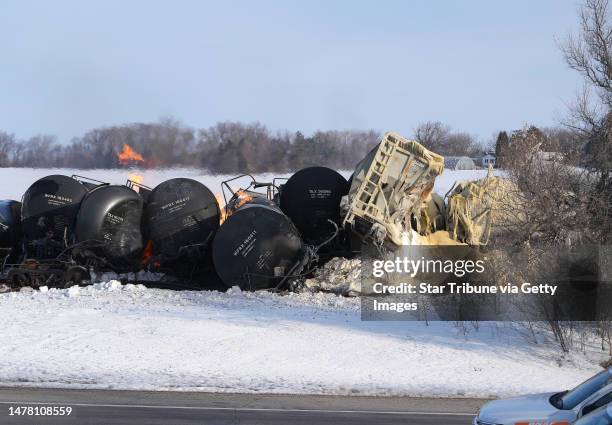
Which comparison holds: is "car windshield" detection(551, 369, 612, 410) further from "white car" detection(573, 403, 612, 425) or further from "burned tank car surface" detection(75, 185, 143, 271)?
"burned tank car surface" detection(75, 185, 143, 271)

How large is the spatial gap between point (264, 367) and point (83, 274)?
9.05 meters

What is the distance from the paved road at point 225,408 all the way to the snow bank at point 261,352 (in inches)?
20.1

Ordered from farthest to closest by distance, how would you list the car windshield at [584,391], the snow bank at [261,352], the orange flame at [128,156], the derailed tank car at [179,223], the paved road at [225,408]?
the orange flame at [128,156] < the derailed tank car at [179,223] < the snow bank at [261,352] < the paved road at [225,408] < the car windshield at [584,391]

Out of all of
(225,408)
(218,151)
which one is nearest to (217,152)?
(218,151)

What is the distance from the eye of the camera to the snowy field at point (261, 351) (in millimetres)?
12883

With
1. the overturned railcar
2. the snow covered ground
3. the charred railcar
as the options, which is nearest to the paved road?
the overturned railcar

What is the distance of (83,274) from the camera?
68.9ft

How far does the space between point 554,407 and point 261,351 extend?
25.2ft

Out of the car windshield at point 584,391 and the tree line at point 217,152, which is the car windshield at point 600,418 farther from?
the tree line at point 217,152

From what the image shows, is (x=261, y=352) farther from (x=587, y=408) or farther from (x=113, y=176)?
→ (x=113, y=176)

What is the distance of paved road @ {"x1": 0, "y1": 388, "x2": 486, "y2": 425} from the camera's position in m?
10.3

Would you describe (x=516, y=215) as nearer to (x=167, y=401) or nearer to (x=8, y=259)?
(x=167, y=401)

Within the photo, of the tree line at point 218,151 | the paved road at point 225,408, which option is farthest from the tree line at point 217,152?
the paved road at point 225,408

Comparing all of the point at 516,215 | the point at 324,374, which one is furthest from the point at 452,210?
the point at 324,374
